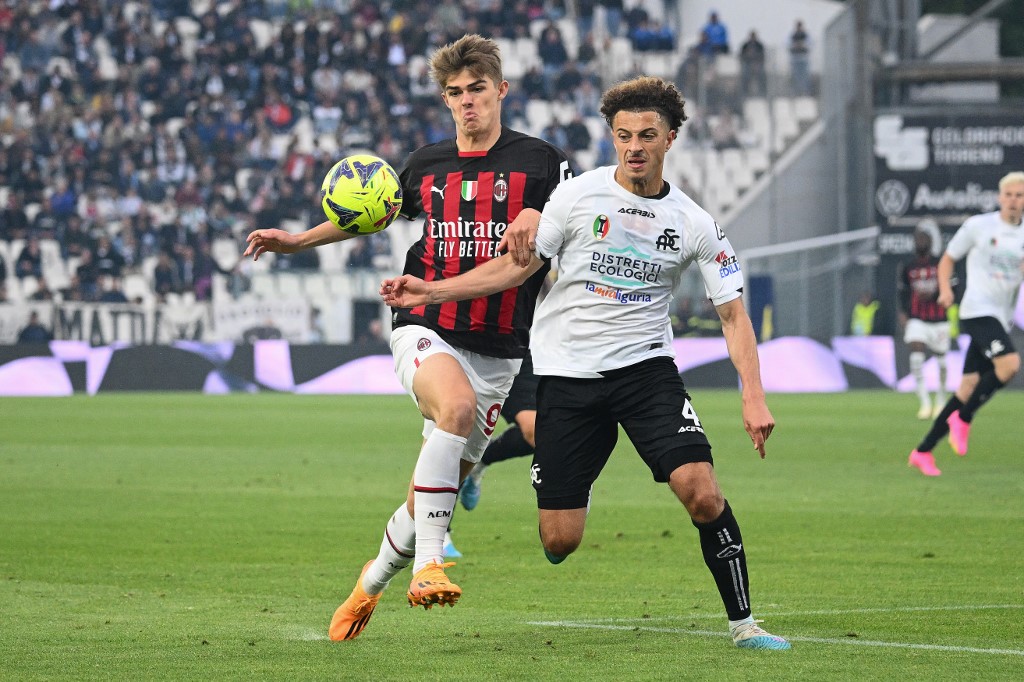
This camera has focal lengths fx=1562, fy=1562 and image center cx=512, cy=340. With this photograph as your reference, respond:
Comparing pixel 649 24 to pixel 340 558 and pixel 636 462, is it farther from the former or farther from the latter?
pixel 340 558

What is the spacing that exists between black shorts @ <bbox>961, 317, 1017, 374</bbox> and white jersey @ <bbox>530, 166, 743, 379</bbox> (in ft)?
25.4

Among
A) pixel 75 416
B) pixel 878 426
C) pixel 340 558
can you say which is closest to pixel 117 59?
pixel 75 416

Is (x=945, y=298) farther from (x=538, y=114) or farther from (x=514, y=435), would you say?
(x=538, y=114)

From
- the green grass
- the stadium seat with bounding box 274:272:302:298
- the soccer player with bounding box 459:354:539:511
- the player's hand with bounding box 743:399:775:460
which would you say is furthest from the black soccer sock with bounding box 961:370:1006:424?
the stadium seat with bounding box 274:272:302:298

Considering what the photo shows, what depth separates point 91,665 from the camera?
5457 millimetres

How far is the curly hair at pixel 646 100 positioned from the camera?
5.89 m

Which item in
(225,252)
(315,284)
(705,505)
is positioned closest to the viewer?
(705,505)

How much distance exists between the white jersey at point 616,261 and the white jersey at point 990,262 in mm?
7892

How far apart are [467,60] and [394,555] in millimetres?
Result: 2061

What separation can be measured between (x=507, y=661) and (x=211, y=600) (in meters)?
2.01

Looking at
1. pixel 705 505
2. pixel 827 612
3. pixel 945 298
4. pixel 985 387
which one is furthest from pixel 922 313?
pixel 705 505

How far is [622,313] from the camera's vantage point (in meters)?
6.13

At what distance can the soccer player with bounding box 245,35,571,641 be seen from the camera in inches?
243

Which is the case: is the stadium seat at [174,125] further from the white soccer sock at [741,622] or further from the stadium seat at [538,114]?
the white soccer sock at [741,622]
